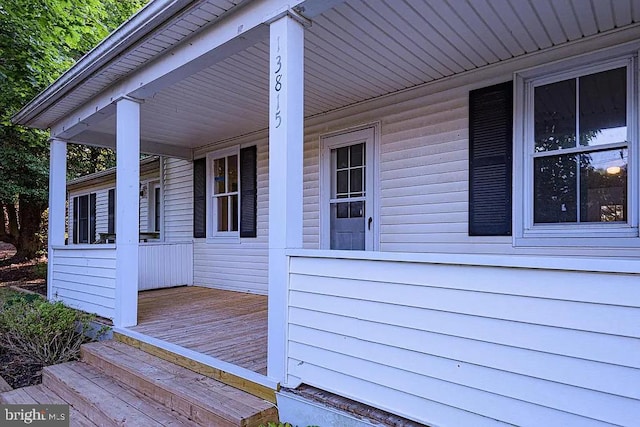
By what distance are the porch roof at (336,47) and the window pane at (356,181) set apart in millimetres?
827

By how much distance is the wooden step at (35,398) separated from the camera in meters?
2.85

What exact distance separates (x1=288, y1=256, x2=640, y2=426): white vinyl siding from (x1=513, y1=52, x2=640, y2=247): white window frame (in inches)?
72.3

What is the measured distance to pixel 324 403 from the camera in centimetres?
215

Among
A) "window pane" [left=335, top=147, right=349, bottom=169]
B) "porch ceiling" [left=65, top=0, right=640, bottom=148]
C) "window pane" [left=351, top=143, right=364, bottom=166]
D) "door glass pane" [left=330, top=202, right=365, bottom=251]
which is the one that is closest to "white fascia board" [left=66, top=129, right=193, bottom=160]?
"porch ceiling" [left=65, top=0, right=640, bottom=148]

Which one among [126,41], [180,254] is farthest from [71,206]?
[126,41]

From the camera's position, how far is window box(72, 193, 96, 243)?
10.9 meters

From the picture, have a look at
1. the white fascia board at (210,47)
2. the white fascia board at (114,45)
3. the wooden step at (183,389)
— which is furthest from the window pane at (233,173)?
the wooden step at (183,389)

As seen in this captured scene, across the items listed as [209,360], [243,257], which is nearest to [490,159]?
[209,360]

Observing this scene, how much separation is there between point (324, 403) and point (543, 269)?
1.36 meters

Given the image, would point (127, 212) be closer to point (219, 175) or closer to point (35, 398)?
point (35, 398)

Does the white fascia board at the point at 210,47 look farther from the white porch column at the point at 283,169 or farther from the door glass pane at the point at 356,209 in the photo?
the door glass pane at the point at 356,209

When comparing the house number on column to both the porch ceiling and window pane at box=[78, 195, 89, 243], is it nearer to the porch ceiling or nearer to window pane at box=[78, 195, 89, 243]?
the porch ceiling

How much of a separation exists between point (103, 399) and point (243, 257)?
3.34 metres

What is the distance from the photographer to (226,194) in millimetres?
6387
